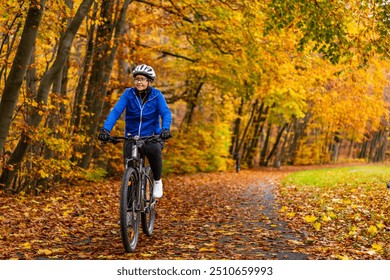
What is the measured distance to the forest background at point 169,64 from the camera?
9.80m

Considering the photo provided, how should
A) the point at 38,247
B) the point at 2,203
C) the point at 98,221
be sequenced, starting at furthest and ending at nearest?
the point at 2,203 → the point at 98,221 → the point at 38,247

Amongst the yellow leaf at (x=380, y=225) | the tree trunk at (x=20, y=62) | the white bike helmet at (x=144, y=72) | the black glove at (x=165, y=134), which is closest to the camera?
the black glove at (x=165, y=134)

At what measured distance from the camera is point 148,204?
772 cm

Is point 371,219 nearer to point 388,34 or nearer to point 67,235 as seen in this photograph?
point 388,34

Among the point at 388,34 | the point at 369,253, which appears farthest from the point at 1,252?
the point at 388,34

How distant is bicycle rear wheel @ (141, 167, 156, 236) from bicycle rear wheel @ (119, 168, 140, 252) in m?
0.38

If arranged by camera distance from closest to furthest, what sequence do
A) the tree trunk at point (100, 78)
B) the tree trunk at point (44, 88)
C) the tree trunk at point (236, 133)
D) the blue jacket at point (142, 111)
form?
the blue jacket at point (142, 111), the tree trunk at point (44, 88), the tree trunk at point (100, 78), the tree trunk at point (236, 133)

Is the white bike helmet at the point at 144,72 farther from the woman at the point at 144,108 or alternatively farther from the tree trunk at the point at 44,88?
the tree trunk at the point at 44,88

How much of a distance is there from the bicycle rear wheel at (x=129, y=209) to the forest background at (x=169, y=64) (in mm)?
4305

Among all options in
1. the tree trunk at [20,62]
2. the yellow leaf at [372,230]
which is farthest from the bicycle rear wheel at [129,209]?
the tree trunk at [20,62]

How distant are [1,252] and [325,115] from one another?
2815 cm

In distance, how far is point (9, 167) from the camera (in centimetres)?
1105

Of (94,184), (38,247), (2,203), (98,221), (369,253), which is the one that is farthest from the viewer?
(94,184)

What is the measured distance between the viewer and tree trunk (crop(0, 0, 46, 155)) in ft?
31.6
